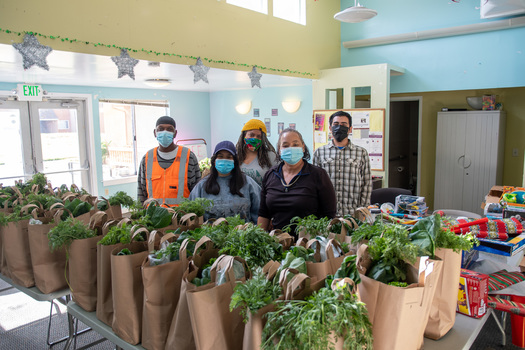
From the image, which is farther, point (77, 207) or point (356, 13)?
point (356, 13)

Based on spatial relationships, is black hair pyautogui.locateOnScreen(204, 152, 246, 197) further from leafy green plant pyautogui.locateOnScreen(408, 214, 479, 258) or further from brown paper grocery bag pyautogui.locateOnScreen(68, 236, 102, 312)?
leafy green plant pyautogui.locateOnScreen(408, 214, 479, 258)

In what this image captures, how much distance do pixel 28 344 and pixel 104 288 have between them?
2.05 meters

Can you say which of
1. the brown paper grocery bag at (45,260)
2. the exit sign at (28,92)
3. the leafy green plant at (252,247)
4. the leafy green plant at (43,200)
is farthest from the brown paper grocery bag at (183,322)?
the exit sign at (28,92)

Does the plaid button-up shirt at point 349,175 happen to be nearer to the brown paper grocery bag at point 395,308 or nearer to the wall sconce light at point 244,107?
the brown paper grocery bag at point 395,308

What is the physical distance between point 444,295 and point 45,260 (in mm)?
1941

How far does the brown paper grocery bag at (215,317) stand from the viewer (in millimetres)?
1331

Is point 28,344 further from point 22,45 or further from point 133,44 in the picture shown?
point 133,44

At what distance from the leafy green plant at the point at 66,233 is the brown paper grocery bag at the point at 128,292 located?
14.9 inches

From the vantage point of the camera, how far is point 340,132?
359 cm

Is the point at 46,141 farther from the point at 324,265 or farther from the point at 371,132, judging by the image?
the point at 324,265

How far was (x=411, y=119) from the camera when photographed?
823 cm

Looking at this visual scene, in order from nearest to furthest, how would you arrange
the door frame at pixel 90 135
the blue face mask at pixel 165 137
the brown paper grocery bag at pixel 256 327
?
the brown paper grocery bag at pixel 256 327
the blue face mask at pixel 165 137
the door frame at pixel 90 135

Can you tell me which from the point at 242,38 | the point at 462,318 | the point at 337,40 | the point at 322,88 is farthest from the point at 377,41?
the point at 462,318

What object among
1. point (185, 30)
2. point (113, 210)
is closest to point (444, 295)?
point (113, 210)
